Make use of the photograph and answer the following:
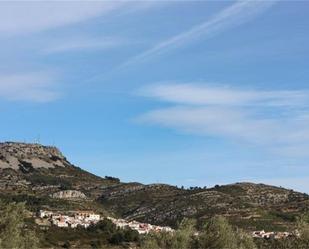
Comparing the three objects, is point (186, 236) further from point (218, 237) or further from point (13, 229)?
point (13, 229)

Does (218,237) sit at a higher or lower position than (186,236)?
lower

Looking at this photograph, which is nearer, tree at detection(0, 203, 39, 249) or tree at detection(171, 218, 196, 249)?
tree at detection(0, 203, 39, 249)

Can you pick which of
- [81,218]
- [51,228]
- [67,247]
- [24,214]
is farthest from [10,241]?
[81,218]

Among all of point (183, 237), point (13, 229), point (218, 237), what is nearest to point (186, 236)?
point (183, 237)

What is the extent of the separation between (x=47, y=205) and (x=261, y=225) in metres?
70.0

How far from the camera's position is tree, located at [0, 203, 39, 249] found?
6100 cm

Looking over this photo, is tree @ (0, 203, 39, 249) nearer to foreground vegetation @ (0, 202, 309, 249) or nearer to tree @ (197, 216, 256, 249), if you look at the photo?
foreground vegetation @ (0, 202, 309, 249)

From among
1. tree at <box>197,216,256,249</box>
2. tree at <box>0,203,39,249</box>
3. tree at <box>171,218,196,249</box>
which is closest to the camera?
tree at <box>0,203,39,249</box>

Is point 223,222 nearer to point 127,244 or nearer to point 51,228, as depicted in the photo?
point 127,244

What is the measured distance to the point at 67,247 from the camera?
4887 inches

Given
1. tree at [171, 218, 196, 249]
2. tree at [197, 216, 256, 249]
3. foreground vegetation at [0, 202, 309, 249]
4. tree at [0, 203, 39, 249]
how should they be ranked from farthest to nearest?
tree at [171, 218, 196, 249] → tree at [197, 216, 256, 249] → foreground vegetation at [0, 202, 309, 249] → tree at [0, 203, 39, 249]

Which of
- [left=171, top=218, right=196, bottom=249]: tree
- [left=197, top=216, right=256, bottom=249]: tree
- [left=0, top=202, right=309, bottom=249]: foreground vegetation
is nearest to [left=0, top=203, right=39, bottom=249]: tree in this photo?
[left=0, top=202, right=309, bottom=249]: foreground vegetation

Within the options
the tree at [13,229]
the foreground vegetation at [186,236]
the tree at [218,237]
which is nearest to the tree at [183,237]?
the foreground vegetation at [186,236]

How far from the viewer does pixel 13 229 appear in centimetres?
6312
